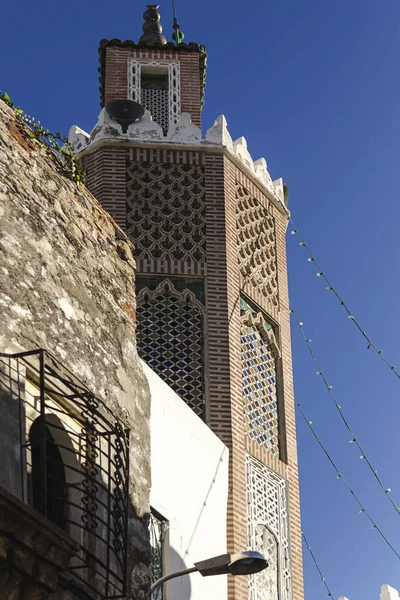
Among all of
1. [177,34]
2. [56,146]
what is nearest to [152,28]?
[177,34]

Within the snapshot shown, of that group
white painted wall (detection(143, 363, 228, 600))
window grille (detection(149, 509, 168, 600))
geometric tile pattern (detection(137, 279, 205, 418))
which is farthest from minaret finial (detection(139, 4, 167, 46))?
window grille (detection(149, 509, 168, 600))

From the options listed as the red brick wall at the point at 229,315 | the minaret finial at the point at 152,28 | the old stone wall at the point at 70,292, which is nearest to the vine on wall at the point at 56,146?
the old stone wall at the point at 70,292

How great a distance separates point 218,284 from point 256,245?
139 cm

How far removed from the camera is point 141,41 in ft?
53.3

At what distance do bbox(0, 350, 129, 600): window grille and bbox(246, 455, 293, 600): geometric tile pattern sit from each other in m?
5.91

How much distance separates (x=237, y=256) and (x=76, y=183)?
23.1 ft

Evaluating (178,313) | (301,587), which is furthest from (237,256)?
(301,587)

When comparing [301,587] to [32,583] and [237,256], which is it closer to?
[237,256]

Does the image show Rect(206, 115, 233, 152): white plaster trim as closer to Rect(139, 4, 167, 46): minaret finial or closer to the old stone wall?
Rect(139, 4, 167, 46): minaret finial

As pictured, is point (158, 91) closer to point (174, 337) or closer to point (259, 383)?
point (174, 337)

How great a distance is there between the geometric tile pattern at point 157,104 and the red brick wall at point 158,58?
0.25m

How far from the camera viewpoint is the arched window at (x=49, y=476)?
5.45m

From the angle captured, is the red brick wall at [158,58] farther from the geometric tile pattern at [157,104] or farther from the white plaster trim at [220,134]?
the white plaster trim at [220,134]

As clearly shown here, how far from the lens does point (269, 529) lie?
1235cm
